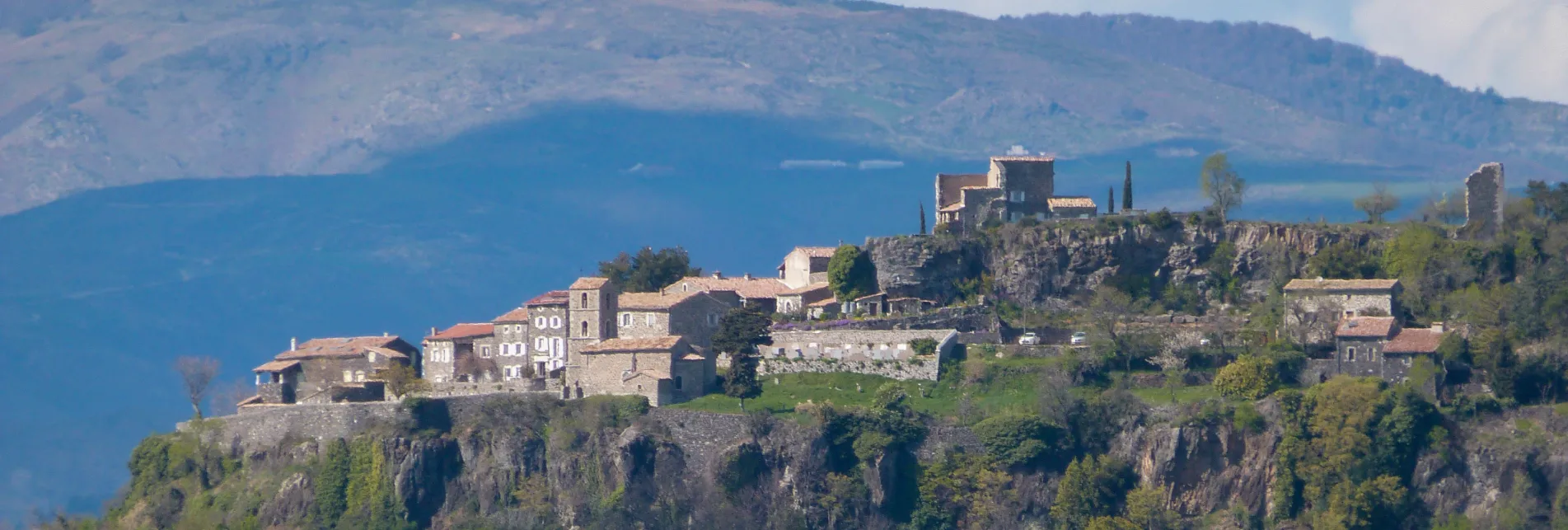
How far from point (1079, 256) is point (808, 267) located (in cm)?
1032

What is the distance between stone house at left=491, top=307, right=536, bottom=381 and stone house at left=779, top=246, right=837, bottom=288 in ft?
35.9

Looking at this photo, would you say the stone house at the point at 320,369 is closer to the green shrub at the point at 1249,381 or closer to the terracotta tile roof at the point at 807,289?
the terracotta tile roof at the point at 807,289

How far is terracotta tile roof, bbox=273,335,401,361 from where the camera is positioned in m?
96.1

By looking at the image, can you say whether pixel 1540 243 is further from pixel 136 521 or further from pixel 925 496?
pixel 136 521

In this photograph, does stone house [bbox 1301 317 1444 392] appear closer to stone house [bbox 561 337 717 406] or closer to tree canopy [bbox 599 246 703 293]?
stone house [bbox 561 337 717 406]

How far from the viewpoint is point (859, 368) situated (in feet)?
292

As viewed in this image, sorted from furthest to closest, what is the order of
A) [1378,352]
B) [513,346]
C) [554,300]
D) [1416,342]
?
[513,346]
[554,300]
[1378,352]
[1416,342]

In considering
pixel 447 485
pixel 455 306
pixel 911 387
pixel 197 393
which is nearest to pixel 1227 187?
pixel 911 387

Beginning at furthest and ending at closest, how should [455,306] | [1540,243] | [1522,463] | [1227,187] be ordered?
[455,306]
[1227,187]
[1540,243]
[1522,463]

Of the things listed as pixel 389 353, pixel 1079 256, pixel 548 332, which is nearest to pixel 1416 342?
pixel 1079 256

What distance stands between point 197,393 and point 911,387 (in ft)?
100

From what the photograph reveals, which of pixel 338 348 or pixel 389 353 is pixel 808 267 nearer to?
pixel 389 353

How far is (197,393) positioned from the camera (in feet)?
336

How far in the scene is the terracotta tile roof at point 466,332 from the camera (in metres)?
94.9
